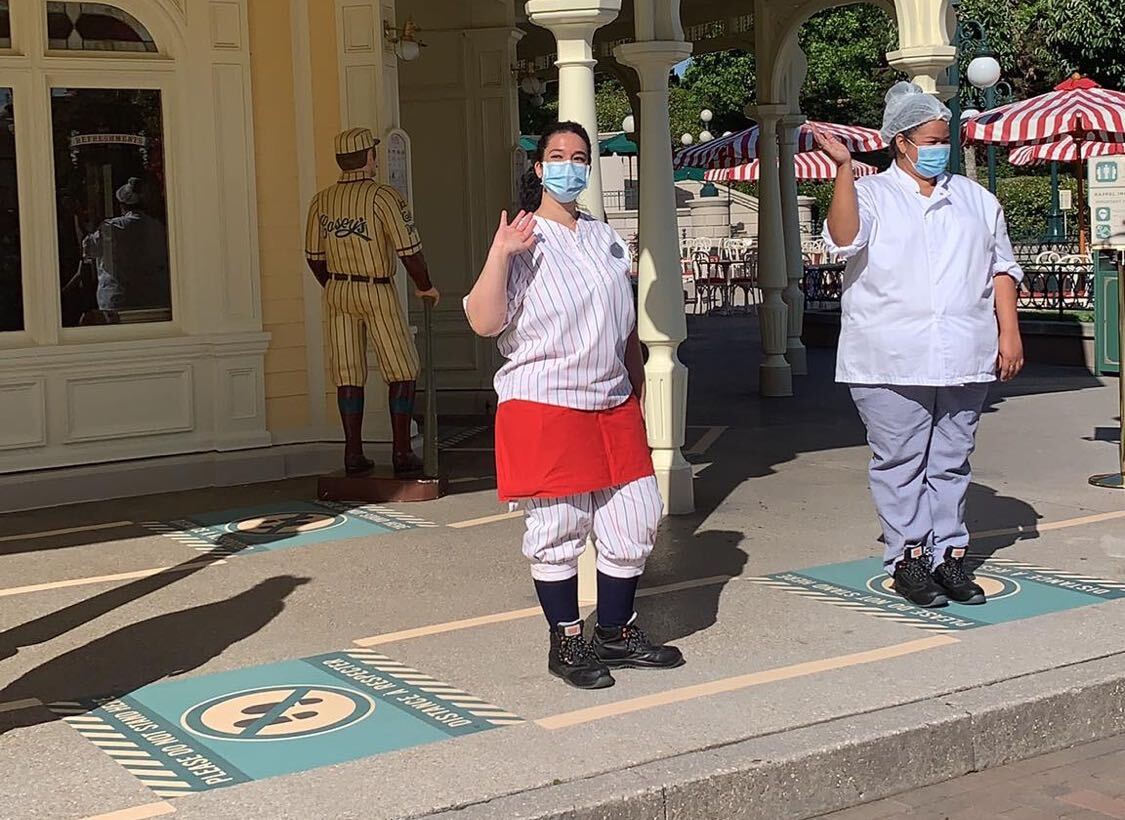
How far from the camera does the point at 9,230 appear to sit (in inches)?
357

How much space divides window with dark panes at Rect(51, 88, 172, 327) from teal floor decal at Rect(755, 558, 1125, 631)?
4.45 meters

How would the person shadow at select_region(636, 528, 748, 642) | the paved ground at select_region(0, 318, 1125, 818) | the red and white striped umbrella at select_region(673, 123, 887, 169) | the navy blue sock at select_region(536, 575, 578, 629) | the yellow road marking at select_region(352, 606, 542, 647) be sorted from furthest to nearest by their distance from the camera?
1. the red and white striped umbrella at select_region(673, 123, 887, 169)
2. the person shadow at select_region(636, 528, 748, 642)
3. the yellow road marking at select_region(352, 606, 542, 647)
4. the navy blue sock at select_region(536, 575, 578, 629)
5. the paved ground at select_region(0, 318, 1125, 818)

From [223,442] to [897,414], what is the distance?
467 centimetres

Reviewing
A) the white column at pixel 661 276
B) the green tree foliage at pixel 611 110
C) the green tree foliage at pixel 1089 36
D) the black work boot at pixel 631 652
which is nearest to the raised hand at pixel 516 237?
the black work boot at pixel 631 652

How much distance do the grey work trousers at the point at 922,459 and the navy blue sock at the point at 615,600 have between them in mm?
1398

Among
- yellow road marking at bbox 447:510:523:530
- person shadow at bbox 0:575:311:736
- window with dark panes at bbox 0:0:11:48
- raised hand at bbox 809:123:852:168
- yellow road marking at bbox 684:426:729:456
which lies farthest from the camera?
yellow road marking at bbox 684:426:729:456

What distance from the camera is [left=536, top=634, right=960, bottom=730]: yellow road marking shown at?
16.3 ft

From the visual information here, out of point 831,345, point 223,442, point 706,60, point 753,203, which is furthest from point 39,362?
point 706,60

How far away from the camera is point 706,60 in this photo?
151 ft

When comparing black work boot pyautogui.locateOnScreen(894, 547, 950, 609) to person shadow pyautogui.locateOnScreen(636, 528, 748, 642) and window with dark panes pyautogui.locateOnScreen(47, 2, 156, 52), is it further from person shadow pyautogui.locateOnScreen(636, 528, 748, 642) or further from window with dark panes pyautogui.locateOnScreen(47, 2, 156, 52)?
window with dark panes pyautogui.locateOnScreen(47, 2, 156, 52)

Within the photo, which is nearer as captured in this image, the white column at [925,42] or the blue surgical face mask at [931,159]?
the blue surgical face mask at [931,159]

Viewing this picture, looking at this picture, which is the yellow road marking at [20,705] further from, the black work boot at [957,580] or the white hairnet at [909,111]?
the white hairnet at [909,111]

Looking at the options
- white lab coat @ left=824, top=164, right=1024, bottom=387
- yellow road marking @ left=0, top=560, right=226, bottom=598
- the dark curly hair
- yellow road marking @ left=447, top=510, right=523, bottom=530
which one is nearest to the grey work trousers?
white lab coat @ left=824, top=164, right=1024, bottom=387

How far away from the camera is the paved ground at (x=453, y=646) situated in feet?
14.8
